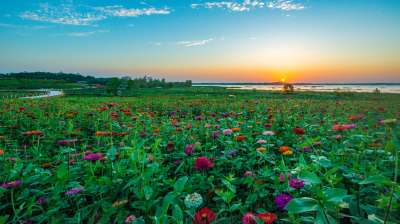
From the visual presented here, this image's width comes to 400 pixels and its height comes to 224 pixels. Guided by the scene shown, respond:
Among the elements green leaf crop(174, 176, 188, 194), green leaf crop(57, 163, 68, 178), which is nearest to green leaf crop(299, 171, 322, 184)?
green leaf crop(174, 176, 188, 194)

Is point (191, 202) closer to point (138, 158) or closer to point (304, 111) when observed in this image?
point (138, 158)

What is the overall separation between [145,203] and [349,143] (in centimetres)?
256

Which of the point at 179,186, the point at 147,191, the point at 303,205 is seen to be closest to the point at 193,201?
the point at 179,186

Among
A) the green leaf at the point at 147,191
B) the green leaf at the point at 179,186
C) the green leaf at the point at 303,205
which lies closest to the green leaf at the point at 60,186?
the green leaf at the point at 147,191

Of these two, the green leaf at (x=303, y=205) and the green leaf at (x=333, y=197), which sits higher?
the green leaf at (x=333, y=197)

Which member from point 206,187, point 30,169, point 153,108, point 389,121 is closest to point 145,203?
point 206,187

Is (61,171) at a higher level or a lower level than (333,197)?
lower

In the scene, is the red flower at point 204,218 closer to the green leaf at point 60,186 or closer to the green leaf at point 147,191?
the green leaf at point 147,191

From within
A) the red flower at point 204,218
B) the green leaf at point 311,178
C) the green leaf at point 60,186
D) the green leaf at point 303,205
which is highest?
the green leaf at point 311,178

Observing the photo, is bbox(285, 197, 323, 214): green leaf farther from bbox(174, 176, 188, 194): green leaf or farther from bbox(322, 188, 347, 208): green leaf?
bbox(174, 176, 188, 194): green leaf

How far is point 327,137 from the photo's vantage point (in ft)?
10.9

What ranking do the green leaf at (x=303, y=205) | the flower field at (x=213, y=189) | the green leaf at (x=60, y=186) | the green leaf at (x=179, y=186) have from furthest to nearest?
the green leaf at (x=60, y=186), the green leaf at (x=179, y=186), the flower field at (x=213, y=189), the green leaf at (x=303, y=205)

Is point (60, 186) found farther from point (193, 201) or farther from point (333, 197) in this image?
point (333, 197)

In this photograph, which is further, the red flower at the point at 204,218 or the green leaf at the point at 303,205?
the red flower at the point at 204,218
